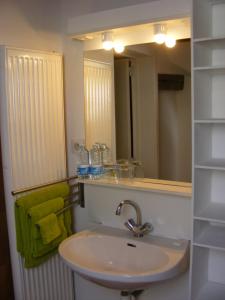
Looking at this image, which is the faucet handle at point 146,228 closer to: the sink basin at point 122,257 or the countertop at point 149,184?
the sink basin at point 122,257

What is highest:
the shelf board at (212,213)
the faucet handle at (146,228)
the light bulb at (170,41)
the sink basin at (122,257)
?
the light bulb at (170,41)

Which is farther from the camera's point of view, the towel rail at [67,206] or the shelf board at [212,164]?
the towel rail at [67,206]

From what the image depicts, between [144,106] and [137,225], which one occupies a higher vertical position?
[144,106]

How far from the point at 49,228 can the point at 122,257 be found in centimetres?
46

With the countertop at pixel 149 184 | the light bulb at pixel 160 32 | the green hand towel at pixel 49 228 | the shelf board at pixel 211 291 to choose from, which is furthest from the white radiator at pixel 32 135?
the shelf board at pixel 211 291

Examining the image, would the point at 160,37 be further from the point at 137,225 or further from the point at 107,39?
the point at 137,225

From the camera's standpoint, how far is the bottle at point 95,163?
2.37 m

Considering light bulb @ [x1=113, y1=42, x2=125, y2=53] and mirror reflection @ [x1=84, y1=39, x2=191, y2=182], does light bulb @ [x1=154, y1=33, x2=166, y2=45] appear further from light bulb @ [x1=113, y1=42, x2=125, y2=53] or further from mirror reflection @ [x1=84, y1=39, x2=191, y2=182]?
light bulb @ [x1=113, y1=42, x2=125, y2=53]

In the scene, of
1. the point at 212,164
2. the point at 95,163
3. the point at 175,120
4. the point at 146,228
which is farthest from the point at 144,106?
the point at 146,228

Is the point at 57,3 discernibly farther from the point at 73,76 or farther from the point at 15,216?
the point at 15,216

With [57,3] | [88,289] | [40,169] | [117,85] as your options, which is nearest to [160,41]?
[117,85]

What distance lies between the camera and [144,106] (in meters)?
2.24

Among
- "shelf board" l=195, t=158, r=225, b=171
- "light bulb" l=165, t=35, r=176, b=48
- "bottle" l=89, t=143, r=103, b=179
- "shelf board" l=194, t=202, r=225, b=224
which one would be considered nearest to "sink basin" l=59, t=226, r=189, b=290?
"shelf board" l=194, t=202, r=225, b=224

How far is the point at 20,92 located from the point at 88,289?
1397 mm
